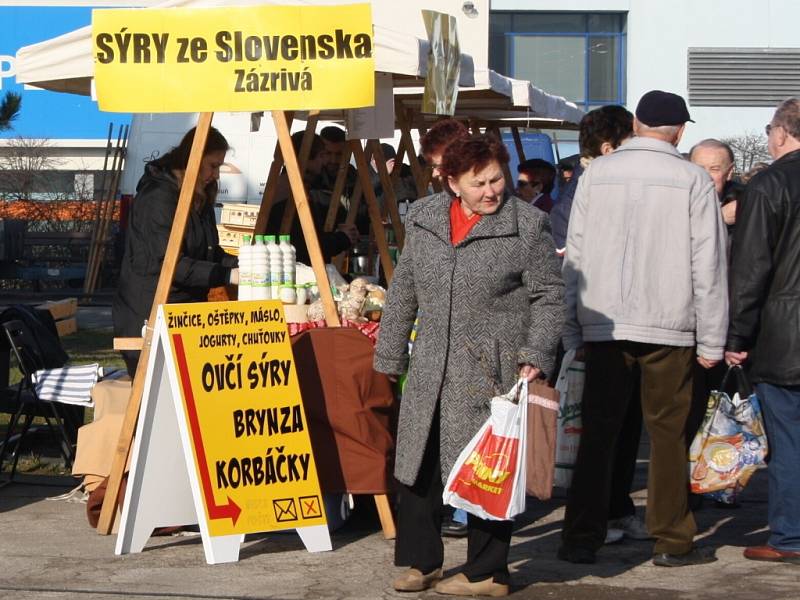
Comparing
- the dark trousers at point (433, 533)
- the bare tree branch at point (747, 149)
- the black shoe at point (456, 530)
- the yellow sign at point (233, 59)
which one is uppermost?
the bare tree branch at point (747, 149)

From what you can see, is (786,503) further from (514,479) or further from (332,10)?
(332,10)

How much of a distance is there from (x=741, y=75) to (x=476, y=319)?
85.1ft

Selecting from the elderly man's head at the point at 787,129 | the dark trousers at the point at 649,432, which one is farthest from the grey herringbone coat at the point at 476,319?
the elderly man's head at the point at 787,129

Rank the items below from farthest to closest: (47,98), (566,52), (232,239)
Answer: (566,52), (47,98), (232,239)

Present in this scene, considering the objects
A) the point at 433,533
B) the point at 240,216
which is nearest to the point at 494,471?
the point at 433,533

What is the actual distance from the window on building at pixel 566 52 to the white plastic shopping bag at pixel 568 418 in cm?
2445

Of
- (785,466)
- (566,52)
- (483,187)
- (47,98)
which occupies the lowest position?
(785,466)

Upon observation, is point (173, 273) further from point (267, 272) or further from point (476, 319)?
point (476, 319)

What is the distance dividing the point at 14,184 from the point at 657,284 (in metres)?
21.5

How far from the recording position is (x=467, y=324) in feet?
17.4

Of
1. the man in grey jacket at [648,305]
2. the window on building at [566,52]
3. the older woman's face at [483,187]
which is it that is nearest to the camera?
the older woman's face at [483,187]

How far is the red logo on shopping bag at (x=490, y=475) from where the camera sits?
5215 millimetres

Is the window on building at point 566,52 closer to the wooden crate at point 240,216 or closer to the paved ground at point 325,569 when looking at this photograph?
the wooden crate at point 240,216

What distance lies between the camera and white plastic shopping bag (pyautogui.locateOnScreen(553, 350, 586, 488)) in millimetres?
6426
